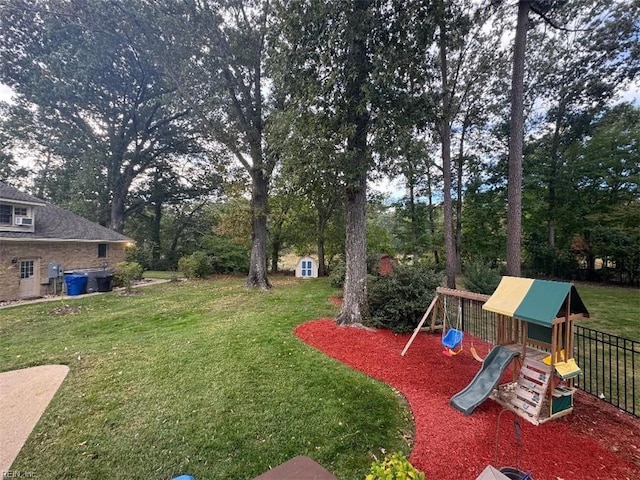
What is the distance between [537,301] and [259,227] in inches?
445

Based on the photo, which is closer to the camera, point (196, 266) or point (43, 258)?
point (43, 258)

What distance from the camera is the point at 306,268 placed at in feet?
63.3

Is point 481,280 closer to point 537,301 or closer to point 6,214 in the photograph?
point 537,301

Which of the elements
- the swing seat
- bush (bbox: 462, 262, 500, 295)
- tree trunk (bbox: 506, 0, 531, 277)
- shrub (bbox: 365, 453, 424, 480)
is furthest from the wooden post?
bush (bbox: 462, 262, 500, 295)

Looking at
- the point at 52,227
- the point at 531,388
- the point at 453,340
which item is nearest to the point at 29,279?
the point at 52,227

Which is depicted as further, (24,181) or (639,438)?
(24,181)

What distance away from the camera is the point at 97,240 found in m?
14.5

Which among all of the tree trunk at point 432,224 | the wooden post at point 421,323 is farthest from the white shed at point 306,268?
the wooden post at point 421,323

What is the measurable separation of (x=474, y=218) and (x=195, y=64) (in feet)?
60.2

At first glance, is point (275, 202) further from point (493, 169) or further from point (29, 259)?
point (493, 169)

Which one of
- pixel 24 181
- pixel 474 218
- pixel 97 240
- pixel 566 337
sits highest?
pixel 24 181

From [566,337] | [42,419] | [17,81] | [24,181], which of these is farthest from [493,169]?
[24,181]

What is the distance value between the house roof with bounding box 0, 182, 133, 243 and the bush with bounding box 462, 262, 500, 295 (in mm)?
17864

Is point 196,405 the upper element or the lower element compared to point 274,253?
lower
